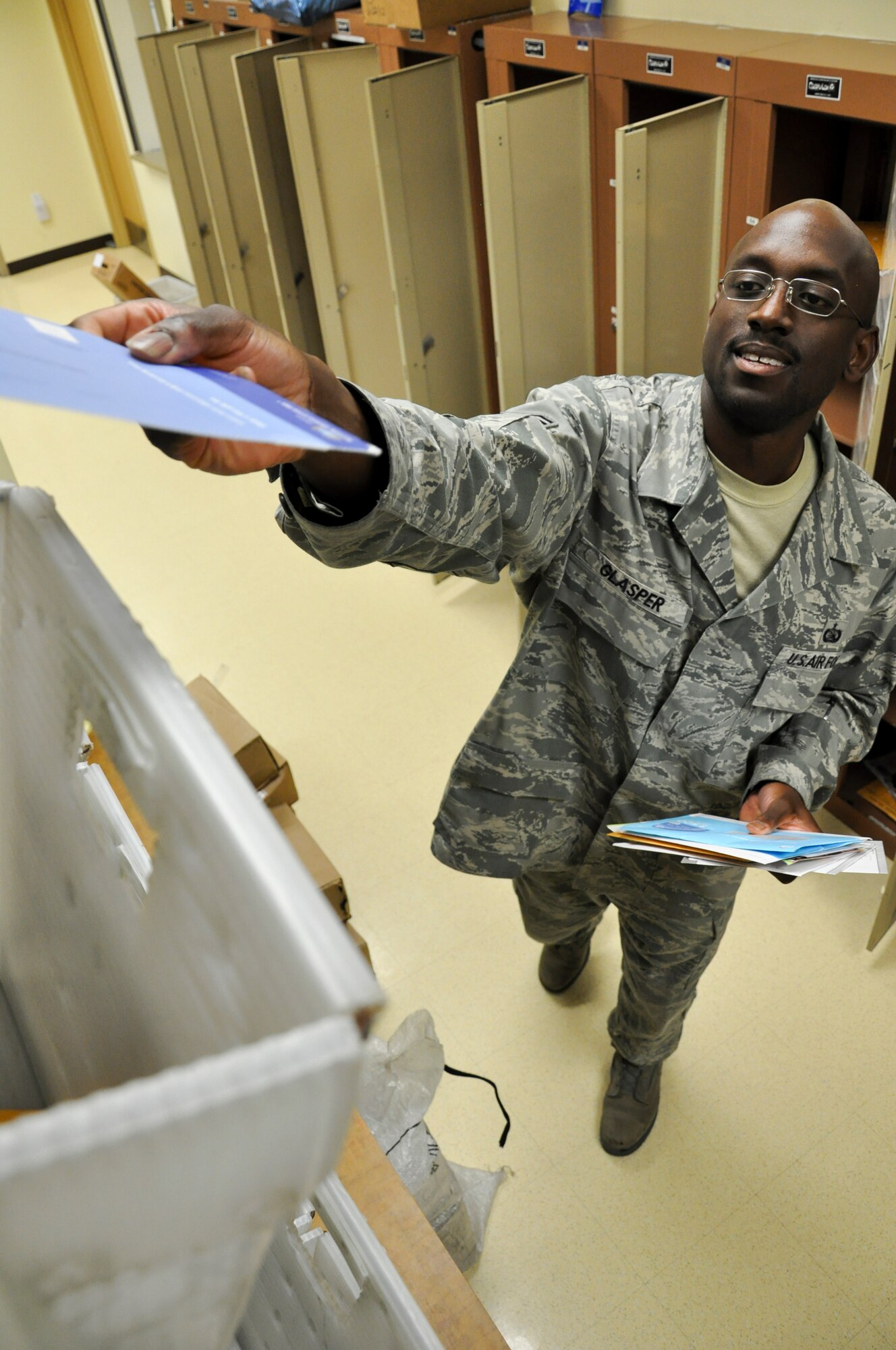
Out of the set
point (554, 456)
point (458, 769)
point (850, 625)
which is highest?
point (554, 456)

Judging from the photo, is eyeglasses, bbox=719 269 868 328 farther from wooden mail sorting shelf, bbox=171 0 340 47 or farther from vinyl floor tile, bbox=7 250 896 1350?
wooden mail sorting shelf, bbox=171 0 340 47

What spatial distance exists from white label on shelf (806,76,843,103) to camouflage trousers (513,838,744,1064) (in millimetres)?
1481

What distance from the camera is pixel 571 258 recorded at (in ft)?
9.37

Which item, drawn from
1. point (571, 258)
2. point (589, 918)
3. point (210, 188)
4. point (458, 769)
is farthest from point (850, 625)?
point (210, 188)

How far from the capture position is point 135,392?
453 millimetres

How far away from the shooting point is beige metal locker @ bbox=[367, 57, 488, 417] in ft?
9.65

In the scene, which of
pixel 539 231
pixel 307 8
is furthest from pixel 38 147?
pixel 539 231

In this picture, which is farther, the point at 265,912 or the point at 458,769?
the point at 458,769

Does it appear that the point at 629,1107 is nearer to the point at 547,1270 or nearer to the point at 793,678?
the point at 547,1270

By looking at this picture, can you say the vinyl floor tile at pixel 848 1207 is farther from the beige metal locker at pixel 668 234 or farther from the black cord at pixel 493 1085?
the beige metal locker at pixel 668 234

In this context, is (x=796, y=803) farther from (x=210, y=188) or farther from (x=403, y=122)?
(x=210, y=188)

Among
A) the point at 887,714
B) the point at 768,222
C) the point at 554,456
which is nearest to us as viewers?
the point at 554,456

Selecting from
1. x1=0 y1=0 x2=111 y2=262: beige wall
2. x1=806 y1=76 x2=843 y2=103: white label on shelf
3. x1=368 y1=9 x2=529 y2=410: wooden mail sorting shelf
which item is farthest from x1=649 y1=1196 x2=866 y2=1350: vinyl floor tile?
x1=0 y1=0 x2=111 y2=262: beige wall

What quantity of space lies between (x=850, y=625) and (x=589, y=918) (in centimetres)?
92
